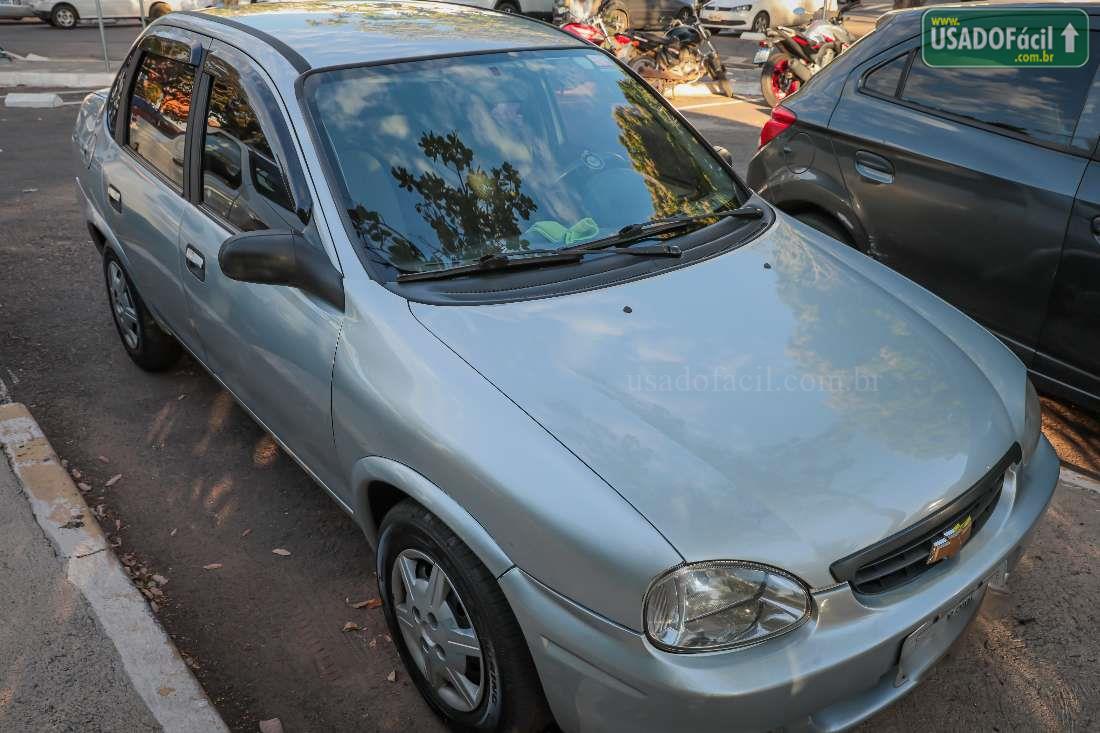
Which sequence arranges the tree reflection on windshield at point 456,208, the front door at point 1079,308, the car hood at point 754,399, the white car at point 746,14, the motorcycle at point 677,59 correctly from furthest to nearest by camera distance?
the white car at point 746,14
the motorcycle at point 677,59
the front door at point 1079,308
the tree reflection on windshield at point 456,208
the car hood at point 754,399

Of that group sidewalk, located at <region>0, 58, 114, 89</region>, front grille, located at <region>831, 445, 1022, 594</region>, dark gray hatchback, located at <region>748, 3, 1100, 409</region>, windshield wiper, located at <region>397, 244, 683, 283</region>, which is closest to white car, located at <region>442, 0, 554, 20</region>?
sidewalk, located at <region>0, 58, 114, 89</region>

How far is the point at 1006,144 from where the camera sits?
397 cm

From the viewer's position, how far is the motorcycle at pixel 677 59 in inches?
507

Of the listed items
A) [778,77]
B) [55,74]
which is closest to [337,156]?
[778,77]

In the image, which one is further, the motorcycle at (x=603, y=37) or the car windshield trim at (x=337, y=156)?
the motorcycle at (x=603, y=37)

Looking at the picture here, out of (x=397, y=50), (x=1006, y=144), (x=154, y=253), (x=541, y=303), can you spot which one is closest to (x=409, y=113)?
(x=397, y=50)

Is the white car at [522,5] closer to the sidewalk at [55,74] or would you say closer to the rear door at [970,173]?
the sidewalk at [55,74]

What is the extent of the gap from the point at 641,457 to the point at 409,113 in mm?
1501

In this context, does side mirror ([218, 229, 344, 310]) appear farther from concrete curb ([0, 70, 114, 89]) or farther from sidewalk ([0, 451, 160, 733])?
concrete curb ([0, 70, 114, 89])

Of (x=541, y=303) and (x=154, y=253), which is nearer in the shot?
(x=541, y=303)

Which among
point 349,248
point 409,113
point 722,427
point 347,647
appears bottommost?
point 347,647

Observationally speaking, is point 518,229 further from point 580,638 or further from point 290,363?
point 580,638

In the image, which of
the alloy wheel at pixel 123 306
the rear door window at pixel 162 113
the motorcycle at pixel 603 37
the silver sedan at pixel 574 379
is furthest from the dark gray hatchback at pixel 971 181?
the motorcycle at pixel 603 37

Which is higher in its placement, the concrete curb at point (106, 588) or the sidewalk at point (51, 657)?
the concrete curb at point (106, 588)
